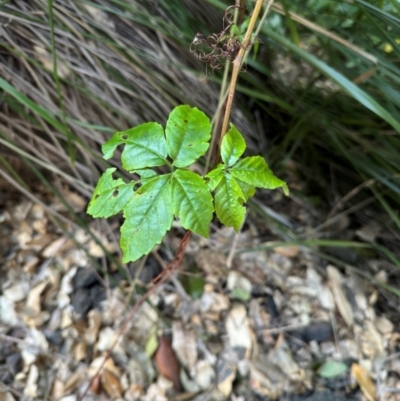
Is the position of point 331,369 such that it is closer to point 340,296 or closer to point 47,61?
point 340,296

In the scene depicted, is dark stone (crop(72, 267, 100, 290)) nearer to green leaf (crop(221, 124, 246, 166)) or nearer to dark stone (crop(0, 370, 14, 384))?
dark stone (crop(0, 370, 14, 384))

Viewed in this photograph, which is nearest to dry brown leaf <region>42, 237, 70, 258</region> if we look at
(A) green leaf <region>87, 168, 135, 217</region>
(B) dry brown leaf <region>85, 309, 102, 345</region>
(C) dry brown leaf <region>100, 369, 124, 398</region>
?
(B) dry brown leaf <region>85, 309, 102, 345</region>

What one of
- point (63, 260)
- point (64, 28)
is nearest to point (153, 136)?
point (64, 28)

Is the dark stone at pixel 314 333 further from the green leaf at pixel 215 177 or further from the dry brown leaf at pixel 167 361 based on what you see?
the green leaf at pixel 215 177

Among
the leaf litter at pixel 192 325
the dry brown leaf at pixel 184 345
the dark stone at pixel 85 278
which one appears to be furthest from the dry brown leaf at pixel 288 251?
the dark stone at pixel 85 278

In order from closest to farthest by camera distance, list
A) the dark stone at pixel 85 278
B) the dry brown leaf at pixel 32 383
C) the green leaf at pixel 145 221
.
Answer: the green leaf at pixel 145 221 → the dry brown leaf at pixel 32 383 → the dark stone at pixel 85 278

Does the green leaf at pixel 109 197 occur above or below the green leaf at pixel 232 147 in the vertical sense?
below
